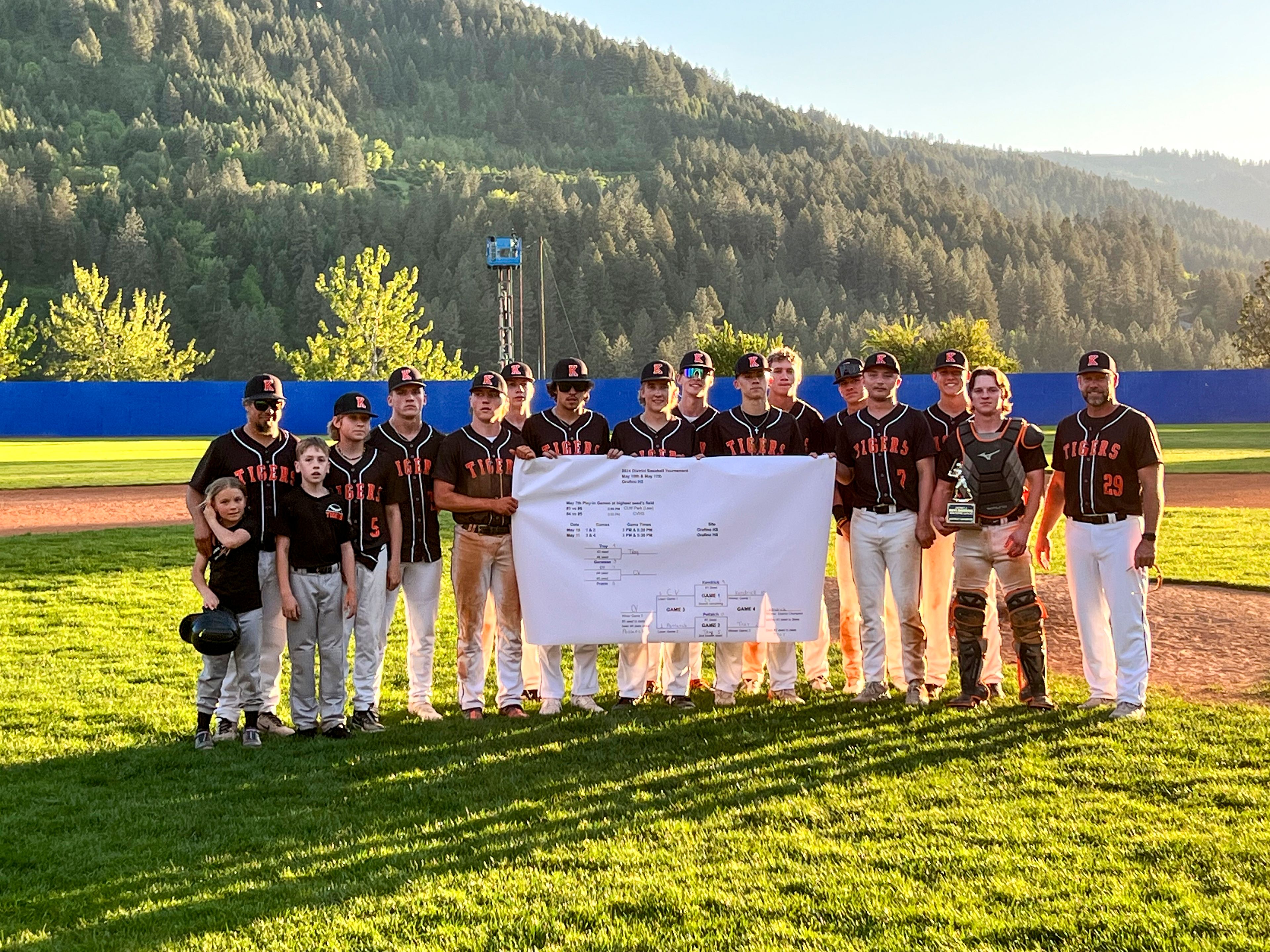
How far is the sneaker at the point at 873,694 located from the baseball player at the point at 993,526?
437 millimetres

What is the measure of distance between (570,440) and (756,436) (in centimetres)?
120

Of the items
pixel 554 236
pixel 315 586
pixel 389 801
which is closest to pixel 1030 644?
pixel 389 801

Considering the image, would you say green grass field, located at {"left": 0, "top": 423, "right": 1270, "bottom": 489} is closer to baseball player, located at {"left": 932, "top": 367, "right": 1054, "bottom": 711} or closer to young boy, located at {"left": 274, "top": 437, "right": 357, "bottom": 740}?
young boy, located at {"left": 274, "top": 437, "right": 357, "bottom": 740}

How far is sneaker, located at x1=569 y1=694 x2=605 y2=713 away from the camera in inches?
279

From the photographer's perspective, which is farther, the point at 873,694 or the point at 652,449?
the point at 652,449

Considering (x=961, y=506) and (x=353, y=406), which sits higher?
(x=353, y=406)

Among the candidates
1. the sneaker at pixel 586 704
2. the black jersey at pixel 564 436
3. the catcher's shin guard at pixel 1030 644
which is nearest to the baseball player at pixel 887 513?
the catcher's shin guard at pixel 1030 644

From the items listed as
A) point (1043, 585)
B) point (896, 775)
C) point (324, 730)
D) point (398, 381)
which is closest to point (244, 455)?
point (398, 381)

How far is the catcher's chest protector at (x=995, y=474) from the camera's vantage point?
686 cm

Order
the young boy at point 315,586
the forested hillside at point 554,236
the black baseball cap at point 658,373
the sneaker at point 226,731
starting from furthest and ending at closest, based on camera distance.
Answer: the forested hillside at point 554,236, the black baseball cap at point 658,373, the sneaker at point 226,731, the young boy at point 315,586

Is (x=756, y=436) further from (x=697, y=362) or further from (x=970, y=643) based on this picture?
(x=970, y=643)

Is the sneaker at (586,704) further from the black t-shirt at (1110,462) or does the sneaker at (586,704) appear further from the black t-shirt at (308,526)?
the black t-shirt at (1110,462)

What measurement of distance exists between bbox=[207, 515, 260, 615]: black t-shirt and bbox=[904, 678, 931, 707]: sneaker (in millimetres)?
3903

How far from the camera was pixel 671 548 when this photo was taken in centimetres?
722
